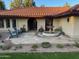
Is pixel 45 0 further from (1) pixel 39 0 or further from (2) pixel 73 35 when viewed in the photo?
(2) pixel 73 35

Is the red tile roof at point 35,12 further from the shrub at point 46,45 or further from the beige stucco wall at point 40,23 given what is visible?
the shrub at point 46,45

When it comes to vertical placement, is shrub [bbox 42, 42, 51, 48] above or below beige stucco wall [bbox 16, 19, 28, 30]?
below

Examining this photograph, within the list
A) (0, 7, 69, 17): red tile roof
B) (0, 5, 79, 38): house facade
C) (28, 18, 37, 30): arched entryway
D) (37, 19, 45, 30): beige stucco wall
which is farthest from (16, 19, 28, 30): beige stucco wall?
(37, 19, 45, 30): beige stucco wall

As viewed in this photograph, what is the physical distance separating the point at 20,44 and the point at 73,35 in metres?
6.13

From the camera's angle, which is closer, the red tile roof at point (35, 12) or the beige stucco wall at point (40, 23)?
the red tile roof at point (35, 12)

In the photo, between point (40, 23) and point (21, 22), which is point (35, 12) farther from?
point (21, 22)

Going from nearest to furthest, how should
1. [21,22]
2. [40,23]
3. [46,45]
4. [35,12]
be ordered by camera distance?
[46,45], [21,22], [40,23], [35,12]

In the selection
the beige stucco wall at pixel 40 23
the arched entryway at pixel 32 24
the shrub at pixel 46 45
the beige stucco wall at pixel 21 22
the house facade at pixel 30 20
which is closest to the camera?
the shrub at pixel 46 45

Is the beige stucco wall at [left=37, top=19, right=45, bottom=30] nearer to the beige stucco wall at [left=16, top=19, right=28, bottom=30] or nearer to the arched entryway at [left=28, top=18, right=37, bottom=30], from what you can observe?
the arched entryway at [left=28, top=18, right=37, bottom=30]

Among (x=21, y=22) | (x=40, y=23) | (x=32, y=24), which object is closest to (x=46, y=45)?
(x=40, y=23)

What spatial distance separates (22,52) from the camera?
1352 centimetres

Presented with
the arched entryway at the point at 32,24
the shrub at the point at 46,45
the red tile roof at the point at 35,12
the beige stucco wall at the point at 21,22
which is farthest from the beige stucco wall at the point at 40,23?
the shrub at the point at 46,45

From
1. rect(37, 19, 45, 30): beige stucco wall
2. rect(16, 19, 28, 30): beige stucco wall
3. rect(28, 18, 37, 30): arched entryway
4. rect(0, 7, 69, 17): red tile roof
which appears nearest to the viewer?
rect(0, 7, 69, 17): red tile roof

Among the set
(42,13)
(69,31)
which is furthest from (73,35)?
(42,13)
